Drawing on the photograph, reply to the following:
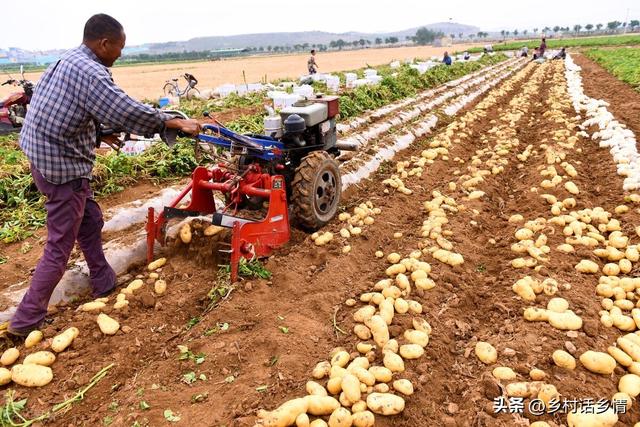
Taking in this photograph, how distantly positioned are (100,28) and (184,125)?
96cm

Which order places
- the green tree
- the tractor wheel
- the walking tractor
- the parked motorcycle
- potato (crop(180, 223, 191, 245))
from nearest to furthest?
the walking tractor
potato (crop(180, 223, 191, 245))
the tractor wheel
the parked motorcycle
the green tree

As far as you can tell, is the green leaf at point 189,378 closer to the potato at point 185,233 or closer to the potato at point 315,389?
the potato at point 315,389

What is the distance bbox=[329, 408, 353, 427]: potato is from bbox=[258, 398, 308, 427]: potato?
160 millimetres

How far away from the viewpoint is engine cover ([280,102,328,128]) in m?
4.67

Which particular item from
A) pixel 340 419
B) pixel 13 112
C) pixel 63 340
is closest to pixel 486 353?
pixel 340 419

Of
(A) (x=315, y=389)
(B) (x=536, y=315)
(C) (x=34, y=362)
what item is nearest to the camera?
(A) (x=315, y=389)

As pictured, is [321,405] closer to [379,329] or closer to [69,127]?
[379,329]

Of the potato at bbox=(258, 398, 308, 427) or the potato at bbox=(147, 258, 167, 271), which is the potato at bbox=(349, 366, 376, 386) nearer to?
the potato at bbox=(258, 398, 308, 427)

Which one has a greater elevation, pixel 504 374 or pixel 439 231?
pixel 439 231

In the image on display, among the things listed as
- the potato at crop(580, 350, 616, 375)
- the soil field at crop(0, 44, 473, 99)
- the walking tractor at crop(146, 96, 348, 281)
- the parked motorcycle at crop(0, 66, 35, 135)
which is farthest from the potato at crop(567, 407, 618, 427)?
the soil field at crop(0, 44, 473, 99)

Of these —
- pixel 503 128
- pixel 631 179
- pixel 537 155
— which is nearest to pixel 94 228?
pixel 631 179

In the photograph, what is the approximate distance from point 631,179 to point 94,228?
6.04 m

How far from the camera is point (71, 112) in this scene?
10.6 feet

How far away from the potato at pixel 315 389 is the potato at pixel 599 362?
168 cm
